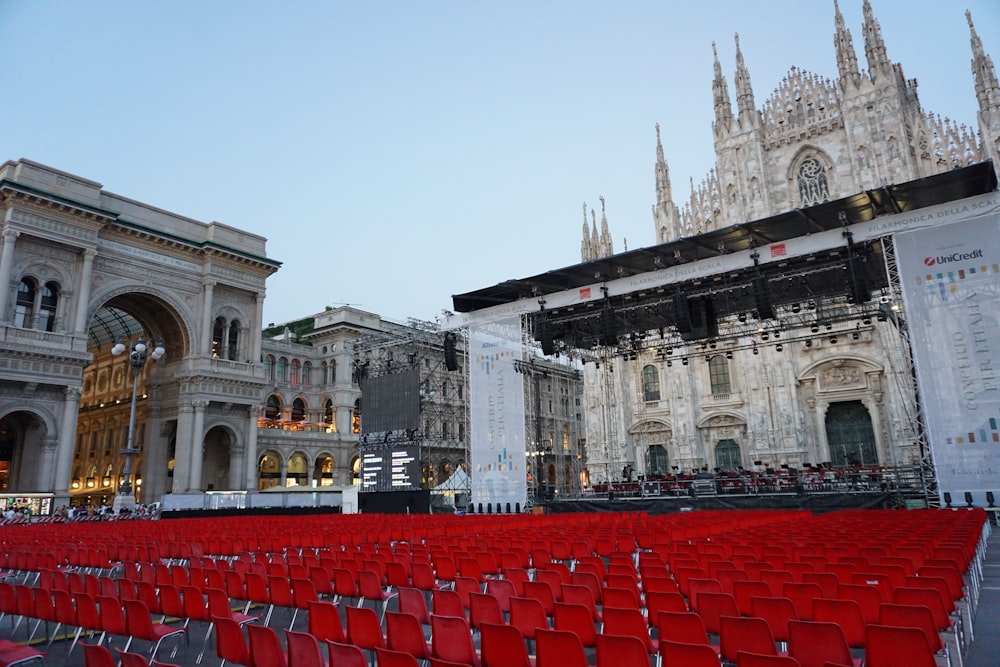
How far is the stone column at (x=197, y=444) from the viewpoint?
112 feet

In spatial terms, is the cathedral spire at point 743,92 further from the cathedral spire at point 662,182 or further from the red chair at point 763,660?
the red chair at point 763,660

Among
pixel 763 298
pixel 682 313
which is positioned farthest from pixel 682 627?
pixel 682 313

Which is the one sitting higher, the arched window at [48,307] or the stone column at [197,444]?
the arched window at [48,307]

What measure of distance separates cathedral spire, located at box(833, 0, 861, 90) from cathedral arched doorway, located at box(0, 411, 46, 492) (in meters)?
42.4

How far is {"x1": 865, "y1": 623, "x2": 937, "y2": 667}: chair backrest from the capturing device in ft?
11.3

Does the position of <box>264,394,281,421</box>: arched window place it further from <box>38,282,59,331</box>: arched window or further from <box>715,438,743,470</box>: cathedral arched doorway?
<box>715,438,743,470</box>: cathedral arched doorway

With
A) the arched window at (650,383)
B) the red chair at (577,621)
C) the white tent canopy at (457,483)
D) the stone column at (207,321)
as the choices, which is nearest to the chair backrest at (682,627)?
the red chair at (577,621)

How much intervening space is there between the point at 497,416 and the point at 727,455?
49.7ft

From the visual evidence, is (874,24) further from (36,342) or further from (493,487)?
(36,342)

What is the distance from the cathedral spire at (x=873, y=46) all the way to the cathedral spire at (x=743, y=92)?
5671 mm

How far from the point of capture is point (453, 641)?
437 cm

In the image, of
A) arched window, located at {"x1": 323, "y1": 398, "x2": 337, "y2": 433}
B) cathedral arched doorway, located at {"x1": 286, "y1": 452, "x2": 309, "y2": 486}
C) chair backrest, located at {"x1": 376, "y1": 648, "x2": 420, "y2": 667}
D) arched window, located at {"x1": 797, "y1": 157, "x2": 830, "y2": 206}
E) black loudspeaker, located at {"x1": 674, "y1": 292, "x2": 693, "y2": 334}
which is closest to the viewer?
chair backrest, located at {"x1": 376, "y1": 648, "x2": 420, "y2": 667}

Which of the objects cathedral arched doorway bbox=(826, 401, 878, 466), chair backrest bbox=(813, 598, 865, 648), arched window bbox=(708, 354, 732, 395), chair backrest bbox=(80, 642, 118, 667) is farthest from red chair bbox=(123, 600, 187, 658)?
arched window bbox=(708, 354, 732, 395)

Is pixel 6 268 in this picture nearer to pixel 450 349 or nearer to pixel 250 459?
pixel 250 459
